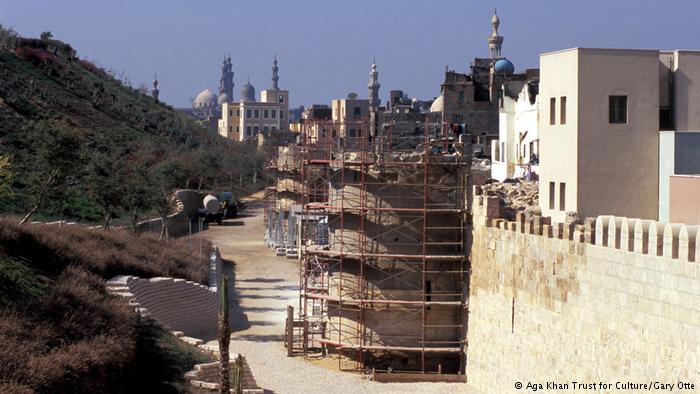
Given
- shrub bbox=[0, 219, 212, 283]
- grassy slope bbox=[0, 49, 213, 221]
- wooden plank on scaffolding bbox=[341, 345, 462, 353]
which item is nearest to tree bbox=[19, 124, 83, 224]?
shrub bbox=[0, 219, 212, 283]

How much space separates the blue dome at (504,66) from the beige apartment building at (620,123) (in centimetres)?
2994

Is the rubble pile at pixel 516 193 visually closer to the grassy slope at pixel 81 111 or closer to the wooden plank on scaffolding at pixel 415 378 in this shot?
the wooden plank on scaffolding at pixel 415 378

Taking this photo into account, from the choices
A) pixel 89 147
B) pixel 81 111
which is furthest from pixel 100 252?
pixel 81 111

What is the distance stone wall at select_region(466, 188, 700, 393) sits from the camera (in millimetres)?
12898

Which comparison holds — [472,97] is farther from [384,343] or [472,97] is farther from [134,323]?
[134,323]

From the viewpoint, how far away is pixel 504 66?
50.4 metres

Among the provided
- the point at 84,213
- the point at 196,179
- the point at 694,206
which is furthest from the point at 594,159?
the point at 196,179

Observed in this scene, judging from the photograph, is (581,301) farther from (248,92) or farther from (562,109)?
(248,92)

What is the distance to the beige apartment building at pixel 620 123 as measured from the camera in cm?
Answer: 1948

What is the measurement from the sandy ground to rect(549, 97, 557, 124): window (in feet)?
16.8

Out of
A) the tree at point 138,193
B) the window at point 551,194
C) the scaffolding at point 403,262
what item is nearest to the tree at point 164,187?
the tree at point 138,193

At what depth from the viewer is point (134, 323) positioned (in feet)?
61.1

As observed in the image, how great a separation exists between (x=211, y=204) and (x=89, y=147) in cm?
565

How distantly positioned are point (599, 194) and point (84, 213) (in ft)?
68.9
